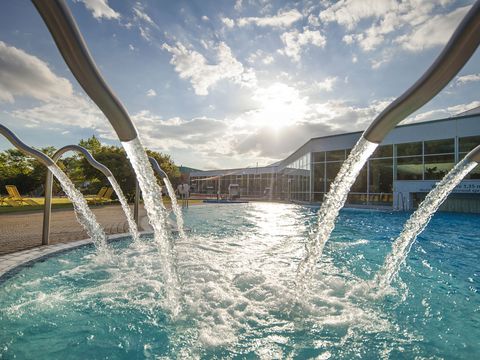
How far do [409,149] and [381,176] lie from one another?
2.87 m

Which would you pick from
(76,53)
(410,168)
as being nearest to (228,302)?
(76,53)

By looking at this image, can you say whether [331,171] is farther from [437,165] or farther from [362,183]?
[437,165]

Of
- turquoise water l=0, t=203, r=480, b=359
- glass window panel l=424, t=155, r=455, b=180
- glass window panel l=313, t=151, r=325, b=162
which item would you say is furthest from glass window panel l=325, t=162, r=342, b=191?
turquoise water l=0, t=203, r=480, b=359

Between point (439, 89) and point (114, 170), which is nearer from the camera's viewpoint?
point (439, 89)

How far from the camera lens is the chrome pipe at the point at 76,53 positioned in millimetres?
1396

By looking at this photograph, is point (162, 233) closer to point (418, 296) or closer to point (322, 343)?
point (322, 343)

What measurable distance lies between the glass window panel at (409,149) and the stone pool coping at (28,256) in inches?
875

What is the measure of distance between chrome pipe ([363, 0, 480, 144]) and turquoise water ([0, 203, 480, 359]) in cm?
195

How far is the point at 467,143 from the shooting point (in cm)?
1836

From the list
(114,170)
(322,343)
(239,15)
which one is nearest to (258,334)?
(322,343)

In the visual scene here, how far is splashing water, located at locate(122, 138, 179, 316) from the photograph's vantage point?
2458mm

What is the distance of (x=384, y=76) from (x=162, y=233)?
27.5ft

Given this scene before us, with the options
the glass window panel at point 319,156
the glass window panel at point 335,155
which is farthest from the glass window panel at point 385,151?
the glass window panel at point 319,156

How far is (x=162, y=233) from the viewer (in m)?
3.19
